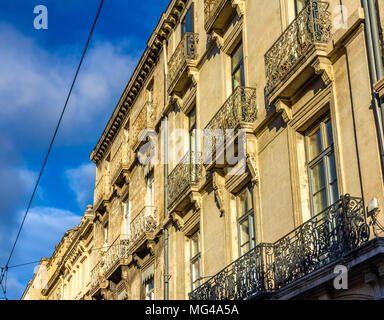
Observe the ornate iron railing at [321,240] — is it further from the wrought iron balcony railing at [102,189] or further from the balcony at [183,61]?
the wrought iron balcony railing at [102,189]

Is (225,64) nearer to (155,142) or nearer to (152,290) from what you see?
(155,142)

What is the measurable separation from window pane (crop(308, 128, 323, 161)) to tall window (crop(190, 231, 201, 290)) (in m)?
5.77

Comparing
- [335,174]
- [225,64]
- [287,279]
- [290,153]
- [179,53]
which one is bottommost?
[287,279]

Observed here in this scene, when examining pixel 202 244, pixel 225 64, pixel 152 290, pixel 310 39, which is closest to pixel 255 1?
pixel 225 64

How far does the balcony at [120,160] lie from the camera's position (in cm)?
2473

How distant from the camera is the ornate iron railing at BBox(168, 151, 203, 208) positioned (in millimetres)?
17344

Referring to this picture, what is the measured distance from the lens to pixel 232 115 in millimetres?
14961

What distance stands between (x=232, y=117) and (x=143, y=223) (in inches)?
288

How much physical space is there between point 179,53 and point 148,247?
19.2ft

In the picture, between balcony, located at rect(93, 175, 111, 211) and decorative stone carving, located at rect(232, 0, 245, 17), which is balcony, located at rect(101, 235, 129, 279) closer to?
balcony, located at rect(93, 175, 111, 211)

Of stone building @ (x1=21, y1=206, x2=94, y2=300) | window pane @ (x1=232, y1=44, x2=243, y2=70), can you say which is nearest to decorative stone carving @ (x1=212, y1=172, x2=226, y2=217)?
window pane @ (x1=232, y1=44, x2=243, y2=70)

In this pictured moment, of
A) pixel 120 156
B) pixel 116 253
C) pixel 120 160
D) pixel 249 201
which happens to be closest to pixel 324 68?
pixel 249 201
